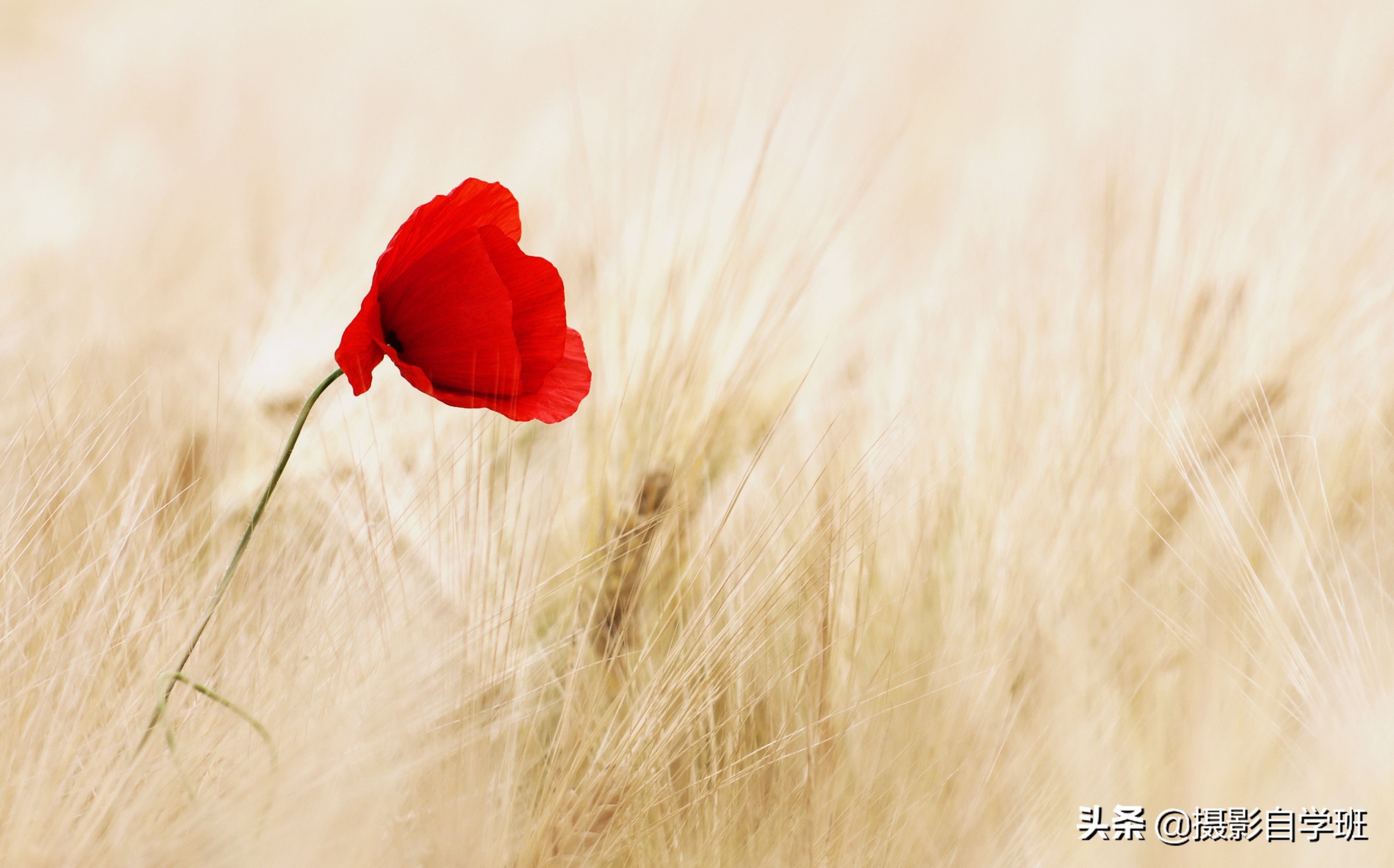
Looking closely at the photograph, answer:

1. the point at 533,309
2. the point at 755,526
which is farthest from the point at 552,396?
the point at 755,526

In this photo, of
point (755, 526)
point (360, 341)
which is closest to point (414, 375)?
point (360, 341)

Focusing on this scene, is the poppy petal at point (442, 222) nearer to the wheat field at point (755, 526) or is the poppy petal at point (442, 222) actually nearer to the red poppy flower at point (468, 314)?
the red poppy flower at point (468, 314)

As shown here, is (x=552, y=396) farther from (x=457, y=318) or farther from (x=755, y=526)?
(x=755, y=526)

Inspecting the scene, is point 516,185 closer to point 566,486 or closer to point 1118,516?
point 566,486

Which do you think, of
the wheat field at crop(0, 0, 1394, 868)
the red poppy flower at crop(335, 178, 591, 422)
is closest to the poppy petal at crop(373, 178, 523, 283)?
the red poppy flower at crop(335, 178, 591, 422)

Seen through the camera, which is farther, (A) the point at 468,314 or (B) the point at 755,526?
(B) the point at 755,526

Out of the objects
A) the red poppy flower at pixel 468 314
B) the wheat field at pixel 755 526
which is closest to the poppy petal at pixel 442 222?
the red poppy flower at pixel 468 314
